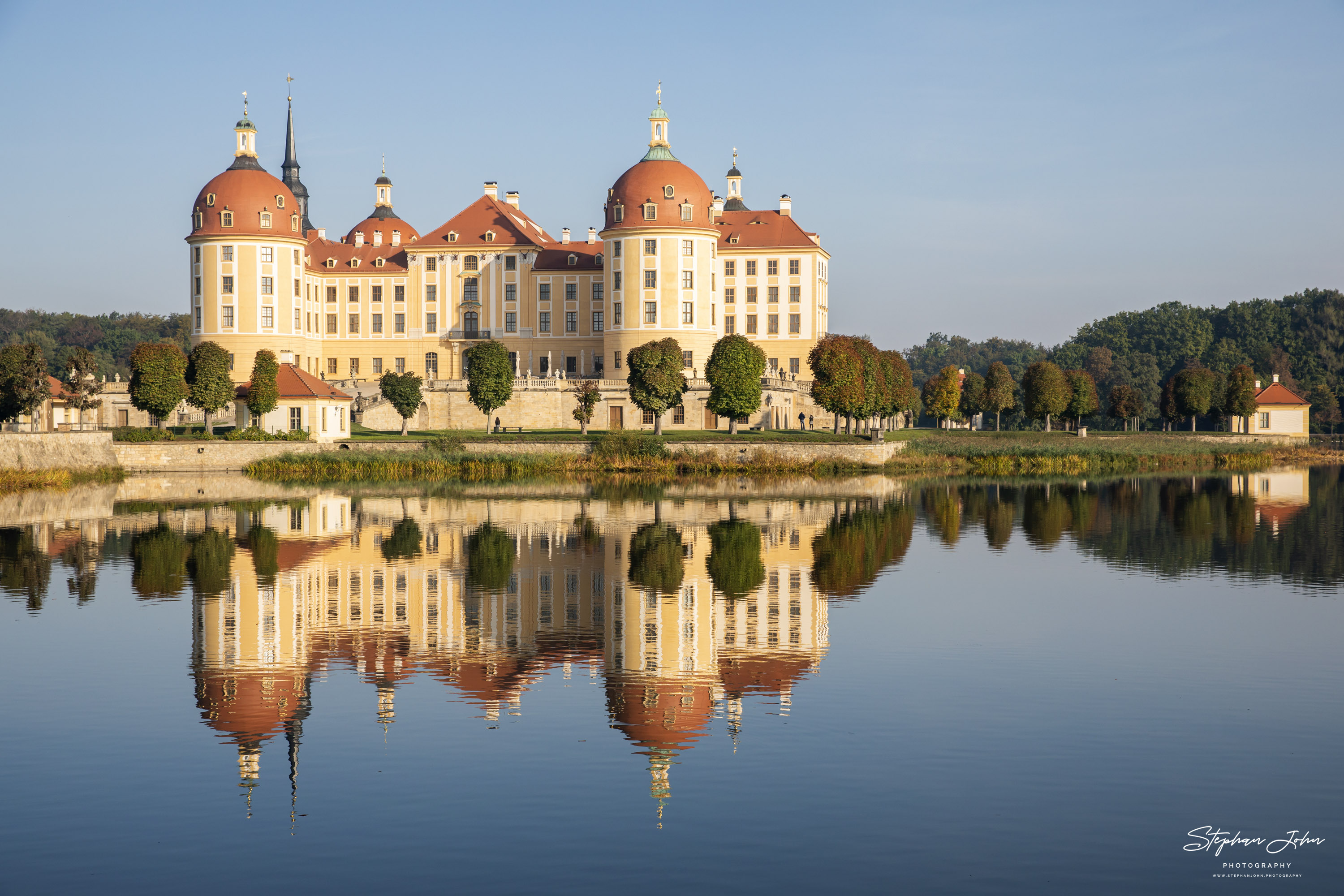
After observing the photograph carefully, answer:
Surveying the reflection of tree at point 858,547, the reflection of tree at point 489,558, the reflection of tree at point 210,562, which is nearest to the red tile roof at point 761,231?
the reflection of tree at point 858,547

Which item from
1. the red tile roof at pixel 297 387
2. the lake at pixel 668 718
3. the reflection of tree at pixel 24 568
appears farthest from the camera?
the red tile roof at pixel 297 387

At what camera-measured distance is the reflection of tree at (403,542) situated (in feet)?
87.8

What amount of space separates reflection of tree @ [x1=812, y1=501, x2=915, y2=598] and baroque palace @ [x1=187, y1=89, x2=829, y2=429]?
30.1 m

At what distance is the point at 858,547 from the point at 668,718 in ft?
51.7

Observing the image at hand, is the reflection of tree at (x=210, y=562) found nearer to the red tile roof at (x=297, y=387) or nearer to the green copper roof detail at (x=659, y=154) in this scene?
the red tile roof at (x=297, y=387)

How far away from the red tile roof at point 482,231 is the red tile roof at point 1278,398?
46.5 metres

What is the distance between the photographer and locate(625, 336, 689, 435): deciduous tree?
59969 mm

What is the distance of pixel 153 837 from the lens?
10117 millimetres

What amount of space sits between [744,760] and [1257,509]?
31184 mm

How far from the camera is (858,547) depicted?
28.9 meters

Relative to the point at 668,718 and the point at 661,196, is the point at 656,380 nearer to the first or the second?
the point at 661,196

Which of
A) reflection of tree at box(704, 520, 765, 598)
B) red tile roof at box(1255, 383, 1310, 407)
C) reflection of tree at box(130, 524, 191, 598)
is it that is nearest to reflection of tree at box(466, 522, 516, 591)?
reflection of tree at box(704, 520, 765, 598)

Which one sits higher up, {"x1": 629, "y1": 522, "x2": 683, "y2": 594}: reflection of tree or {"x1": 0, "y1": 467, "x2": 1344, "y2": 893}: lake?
{"x1": 629, "y1": 522, "x2": 683, "y2": 594}: reflection of tree

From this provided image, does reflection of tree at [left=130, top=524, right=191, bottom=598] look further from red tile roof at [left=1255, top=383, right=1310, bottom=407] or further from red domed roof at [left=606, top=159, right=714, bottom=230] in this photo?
red tile roof at [left=1255, top=383, right=1310, bottom=407]
